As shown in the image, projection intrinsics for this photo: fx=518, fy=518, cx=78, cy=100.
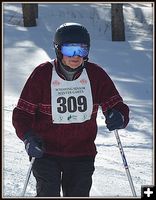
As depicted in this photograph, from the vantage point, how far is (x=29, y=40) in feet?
57.9

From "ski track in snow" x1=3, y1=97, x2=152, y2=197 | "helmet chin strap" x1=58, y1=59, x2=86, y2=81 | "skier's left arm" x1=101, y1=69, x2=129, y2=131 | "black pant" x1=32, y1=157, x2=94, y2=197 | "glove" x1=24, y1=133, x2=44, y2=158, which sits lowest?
"ski track in snow" x1=3, y1=97, x2=152, y2=197

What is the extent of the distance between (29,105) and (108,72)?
34.8 ft

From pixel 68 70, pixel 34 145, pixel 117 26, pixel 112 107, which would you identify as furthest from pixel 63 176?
pixel 117 26

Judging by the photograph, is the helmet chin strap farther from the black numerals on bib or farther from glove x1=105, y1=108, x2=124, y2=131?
glove x1=105, y1=108, x2=124, y2=131

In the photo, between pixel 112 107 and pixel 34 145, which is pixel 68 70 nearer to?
pixel 112 107

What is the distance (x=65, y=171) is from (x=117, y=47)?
47.0 ft

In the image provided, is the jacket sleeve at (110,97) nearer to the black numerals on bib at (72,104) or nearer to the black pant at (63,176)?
the black numerals on bib at (72,104)

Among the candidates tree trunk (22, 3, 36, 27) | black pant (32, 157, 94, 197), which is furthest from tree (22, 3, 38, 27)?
black pant (32, 157, 94, 197)

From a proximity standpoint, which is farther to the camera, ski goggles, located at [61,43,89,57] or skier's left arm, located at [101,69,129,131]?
skier's left arm, located at [101,69,129,131]

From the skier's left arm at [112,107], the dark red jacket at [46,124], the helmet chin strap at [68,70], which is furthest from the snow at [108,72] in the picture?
the helmet chin strap at [68,70]

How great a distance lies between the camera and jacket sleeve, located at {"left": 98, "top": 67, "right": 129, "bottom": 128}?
159 inches

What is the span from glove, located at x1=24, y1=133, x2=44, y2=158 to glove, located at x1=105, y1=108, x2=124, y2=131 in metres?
0.60

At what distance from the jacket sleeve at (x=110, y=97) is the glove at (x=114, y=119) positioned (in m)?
0.05

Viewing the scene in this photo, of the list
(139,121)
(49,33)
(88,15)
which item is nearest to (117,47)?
(49,33)
